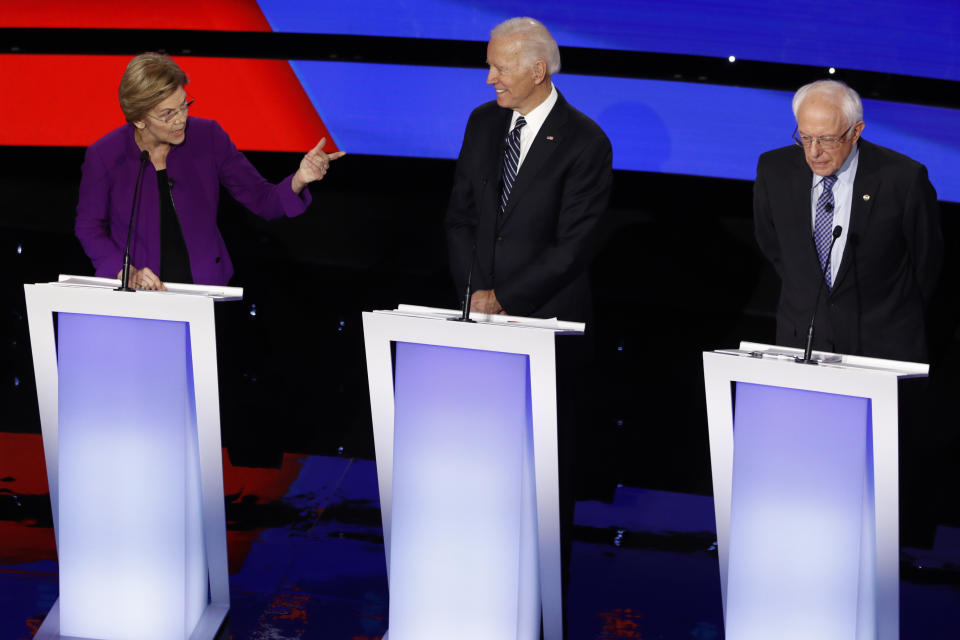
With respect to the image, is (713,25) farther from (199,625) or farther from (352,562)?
(199,625)

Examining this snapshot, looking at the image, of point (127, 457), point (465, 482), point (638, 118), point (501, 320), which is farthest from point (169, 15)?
point (465, 482)

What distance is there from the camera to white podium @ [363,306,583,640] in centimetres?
249

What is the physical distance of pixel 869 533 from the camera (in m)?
2.29

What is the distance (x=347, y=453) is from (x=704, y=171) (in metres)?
1.79

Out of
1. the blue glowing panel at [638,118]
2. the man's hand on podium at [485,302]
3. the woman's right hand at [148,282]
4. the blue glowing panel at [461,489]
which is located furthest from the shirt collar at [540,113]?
the woman's right hand at [148,282]

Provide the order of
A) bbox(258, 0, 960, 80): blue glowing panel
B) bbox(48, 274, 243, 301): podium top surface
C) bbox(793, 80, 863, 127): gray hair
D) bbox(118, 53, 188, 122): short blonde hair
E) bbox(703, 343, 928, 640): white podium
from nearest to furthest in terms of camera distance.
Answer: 1. bbox(703, 343, 928, 640): white podium
2. bbox(48, 274, 243, 301): podium top surface
3. bbox(793, 80, 863, 127): gray hair
4. bbox(118, 53, 188, 122): short blonde hair
5. bbox(258, 0, 960, 80): blue glowing panel

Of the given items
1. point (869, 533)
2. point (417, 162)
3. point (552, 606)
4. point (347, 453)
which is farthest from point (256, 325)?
point (869, 533)

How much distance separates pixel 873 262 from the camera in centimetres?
286

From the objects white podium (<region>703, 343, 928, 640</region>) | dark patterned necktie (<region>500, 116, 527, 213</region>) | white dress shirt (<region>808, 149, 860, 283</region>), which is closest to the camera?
white podium (<region>703, 343, 928, 640</region>)

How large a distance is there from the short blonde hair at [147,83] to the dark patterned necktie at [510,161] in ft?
3.10

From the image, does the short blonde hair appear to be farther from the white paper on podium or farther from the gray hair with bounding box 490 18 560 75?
the gray hair with bounding box 490 18 560 75

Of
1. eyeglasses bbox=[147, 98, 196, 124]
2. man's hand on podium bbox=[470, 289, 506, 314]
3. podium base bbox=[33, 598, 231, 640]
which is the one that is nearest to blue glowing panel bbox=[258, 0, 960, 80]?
eyeglasses bbox=[147, 98, 196, 124]

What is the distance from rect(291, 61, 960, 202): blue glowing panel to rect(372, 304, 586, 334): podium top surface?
173 centimetres

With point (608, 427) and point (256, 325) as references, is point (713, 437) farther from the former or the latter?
point (256, 325)
